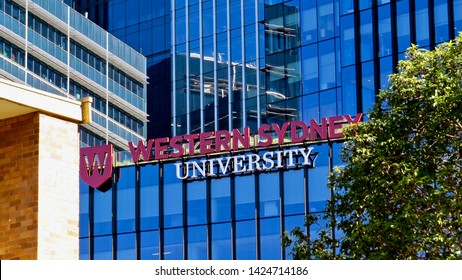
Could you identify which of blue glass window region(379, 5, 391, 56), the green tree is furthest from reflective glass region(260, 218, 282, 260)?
the green tree

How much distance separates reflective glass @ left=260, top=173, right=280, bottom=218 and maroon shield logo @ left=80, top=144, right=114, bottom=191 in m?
10.6

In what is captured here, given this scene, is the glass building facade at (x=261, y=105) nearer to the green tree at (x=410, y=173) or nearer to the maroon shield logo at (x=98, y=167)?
the maroon shield logo at (x=98, y=167)

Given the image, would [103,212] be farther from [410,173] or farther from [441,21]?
[410,173]

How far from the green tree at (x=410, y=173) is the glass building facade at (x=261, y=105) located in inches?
1317

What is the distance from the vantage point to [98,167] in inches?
3558

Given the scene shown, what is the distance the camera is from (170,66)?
11094cm

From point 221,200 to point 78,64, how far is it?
84.7 ft

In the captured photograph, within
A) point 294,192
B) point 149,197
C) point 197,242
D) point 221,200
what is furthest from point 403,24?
point 149,197

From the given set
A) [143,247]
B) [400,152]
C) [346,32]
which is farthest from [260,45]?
[400,152]

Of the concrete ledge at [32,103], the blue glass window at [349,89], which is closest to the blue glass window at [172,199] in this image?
the blue glass window at [349,89]

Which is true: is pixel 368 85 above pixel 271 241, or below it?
above

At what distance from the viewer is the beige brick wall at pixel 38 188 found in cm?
2086

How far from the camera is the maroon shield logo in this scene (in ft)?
295

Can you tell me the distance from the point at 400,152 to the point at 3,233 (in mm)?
28328
